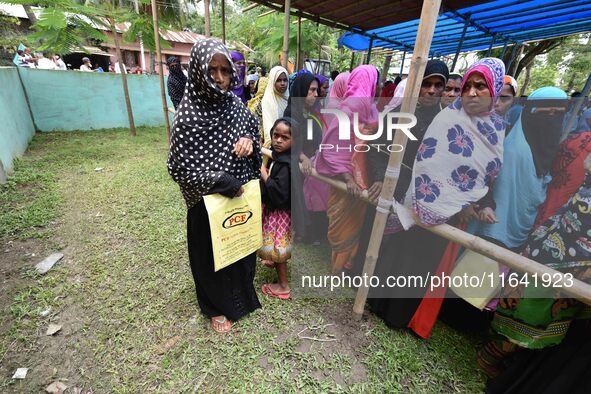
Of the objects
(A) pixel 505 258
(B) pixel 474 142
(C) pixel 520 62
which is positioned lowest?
(A) pixel 505 258

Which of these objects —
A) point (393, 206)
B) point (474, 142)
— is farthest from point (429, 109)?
point (393, 206)

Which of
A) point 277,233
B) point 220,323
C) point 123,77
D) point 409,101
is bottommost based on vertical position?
point 220,323

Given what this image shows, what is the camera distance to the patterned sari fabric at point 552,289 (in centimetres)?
133

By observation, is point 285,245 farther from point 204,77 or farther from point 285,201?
point 204,77

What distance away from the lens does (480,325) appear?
210 centimetres

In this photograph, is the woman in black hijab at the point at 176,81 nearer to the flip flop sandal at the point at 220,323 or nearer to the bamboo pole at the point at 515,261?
the flip flop sandal at the point at 220,323

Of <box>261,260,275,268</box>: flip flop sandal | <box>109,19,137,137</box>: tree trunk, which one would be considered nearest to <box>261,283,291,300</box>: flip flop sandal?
<box>261,260,275,268</box>: flip flop sandal

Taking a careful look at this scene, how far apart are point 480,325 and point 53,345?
306 cm

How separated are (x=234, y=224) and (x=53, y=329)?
157cm

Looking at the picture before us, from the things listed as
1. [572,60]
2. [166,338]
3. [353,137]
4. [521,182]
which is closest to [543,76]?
[572,60]

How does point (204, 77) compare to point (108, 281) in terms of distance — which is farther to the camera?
point (108, 281)

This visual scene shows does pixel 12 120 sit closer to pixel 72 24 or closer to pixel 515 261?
pixel 72 24

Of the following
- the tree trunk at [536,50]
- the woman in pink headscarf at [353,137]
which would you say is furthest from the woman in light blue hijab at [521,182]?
the tree trunk at [536,50]

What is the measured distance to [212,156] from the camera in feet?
5.69
